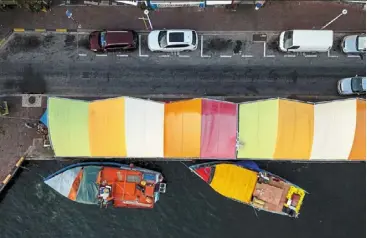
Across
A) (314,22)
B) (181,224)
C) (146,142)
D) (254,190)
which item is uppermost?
(314,22)

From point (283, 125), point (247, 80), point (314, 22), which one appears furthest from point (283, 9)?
point (283, 125)

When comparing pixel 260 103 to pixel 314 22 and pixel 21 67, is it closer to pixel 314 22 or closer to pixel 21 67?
pixel 314 22

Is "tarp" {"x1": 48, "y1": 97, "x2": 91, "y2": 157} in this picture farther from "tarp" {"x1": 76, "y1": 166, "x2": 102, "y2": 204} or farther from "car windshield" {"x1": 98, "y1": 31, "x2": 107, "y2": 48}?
"car windshield" {"x1": 98, "y1": 31, "x2": 107, "y2": 48}

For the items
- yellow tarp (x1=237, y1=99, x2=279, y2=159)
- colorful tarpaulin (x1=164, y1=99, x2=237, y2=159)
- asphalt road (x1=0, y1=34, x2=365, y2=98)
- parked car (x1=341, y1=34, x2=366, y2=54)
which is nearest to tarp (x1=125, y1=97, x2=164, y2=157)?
colorful tarpaulin (x1=164, y1=99, x2=237, y2=159)

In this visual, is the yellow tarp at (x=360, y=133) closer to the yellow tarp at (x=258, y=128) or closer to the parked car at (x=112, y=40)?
the yellow tarp at (x=258, y=128)

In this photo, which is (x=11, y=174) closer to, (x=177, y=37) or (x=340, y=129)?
(x=177, y=37)
